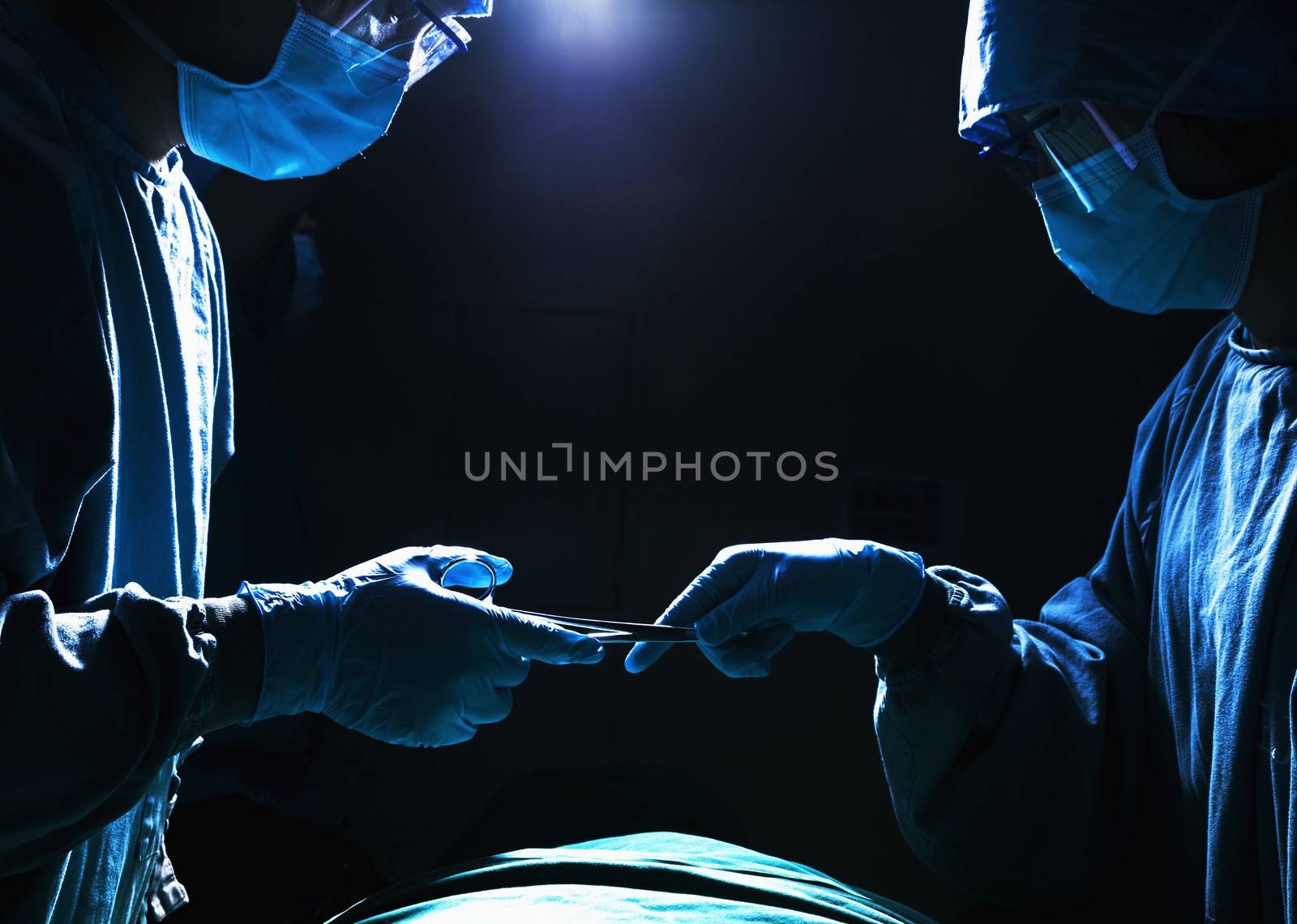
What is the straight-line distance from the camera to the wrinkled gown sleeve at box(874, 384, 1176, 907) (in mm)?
1365

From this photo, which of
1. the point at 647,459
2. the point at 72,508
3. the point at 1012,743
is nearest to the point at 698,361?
the point at 647,459

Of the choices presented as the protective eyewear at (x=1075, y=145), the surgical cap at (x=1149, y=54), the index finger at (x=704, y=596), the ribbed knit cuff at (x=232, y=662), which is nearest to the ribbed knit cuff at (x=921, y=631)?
the index finger at (x=704, y=596)

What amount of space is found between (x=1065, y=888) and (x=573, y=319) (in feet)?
5.89

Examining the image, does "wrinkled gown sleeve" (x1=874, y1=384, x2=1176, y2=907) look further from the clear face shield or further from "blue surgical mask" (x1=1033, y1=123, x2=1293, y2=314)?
the clear face shield

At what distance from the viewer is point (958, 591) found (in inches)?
58.7

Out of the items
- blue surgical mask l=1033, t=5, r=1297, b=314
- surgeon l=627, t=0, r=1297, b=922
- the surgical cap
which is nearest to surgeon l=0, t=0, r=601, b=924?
surgeon l=627, t=0, r=1297, b=922

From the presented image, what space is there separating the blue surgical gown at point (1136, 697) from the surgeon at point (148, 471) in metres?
0.62

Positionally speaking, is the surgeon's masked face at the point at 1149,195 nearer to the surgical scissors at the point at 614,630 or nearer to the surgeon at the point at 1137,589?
the surgeon at the point at 1137,589

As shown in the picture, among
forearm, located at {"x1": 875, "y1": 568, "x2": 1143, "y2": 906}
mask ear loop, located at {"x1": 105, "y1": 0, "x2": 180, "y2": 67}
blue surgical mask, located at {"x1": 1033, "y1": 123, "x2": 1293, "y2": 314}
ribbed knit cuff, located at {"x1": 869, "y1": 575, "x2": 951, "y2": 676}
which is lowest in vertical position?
forearm, located at {"x1": 875, "y1": 568, "x2": 1143, "y2": 906}

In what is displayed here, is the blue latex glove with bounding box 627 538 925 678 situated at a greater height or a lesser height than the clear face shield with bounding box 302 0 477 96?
lesser

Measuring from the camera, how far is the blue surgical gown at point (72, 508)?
2.66 ft

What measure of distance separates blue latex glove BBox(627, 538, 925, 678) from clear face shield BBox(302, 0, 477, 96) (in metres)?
0.91

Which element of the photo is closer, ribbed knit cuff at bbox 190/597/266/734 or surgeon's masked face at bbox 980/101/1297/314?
ribbed knit cuff at bbox 190/597/266/734

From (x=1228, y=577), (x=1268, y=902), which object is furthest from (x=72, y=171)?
(x=1268, y=902)
